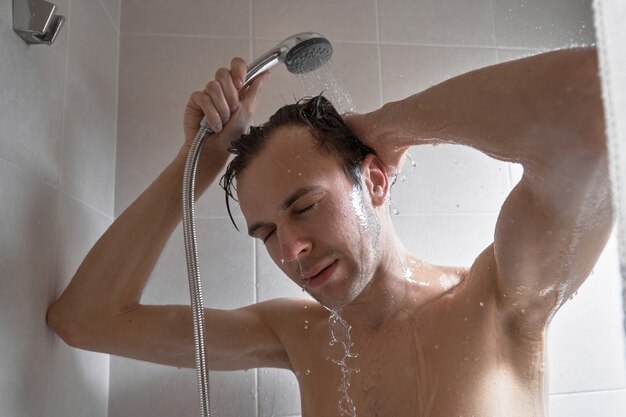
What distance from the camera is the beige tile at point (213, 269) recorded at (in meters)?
1.17

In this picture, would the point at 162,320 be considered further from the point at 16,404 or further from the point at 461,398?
the point at 461,398

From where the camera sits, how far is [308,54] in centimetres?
95

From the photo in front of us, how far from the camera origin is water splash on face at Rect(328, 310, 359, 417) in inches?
35.3

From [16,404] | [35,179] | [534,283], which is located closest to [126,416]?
[16,404]

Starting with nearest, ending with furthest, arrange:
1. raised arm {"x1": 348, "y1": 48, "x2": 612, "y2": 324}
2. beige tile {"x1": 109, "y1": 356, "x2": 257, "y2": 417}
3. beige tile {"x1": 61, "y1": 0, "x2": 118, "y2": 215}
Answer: raised arm {"x1": 348, "y1": 48, "x2": 612, "y2": 324}, beige tile {"x1": 61, "y1": 0, "x2": 118, "y2": 215}, beige tile {"x1": 109, "y1": 356, "x2": 257, "y2": 417}

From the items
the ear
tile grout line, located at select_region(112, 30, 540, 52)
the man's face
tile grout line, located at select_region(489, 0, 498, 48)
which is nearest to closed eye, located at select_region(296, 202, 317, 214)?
the man's face

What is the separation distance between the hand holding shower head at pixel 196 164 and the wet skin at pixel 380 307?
96 mm

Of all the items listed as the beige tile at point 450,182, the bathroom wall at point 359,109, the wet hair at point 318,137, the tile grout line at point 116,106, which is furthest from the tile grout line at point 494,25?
the tile grout line at point 116,106

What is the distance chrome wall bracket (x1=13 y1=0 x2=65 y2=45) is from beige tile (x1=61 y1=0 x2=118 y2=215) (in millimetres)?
211

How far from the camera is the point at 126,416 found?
1.12 m

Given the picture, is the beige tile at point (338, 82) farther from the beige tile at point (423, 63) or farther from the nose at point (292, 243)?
the nose at point (292, 243)

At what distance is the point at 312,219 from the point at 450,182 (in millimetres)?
551

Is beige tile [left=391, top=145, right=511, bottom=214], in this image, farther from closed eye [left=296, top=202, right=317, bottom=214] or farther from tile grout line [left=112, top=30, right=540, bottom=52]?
closed eye [left=296, top=202, right=317, bottom=214]

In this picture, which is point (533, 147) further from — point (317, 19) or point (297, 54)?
point (317, 19)
